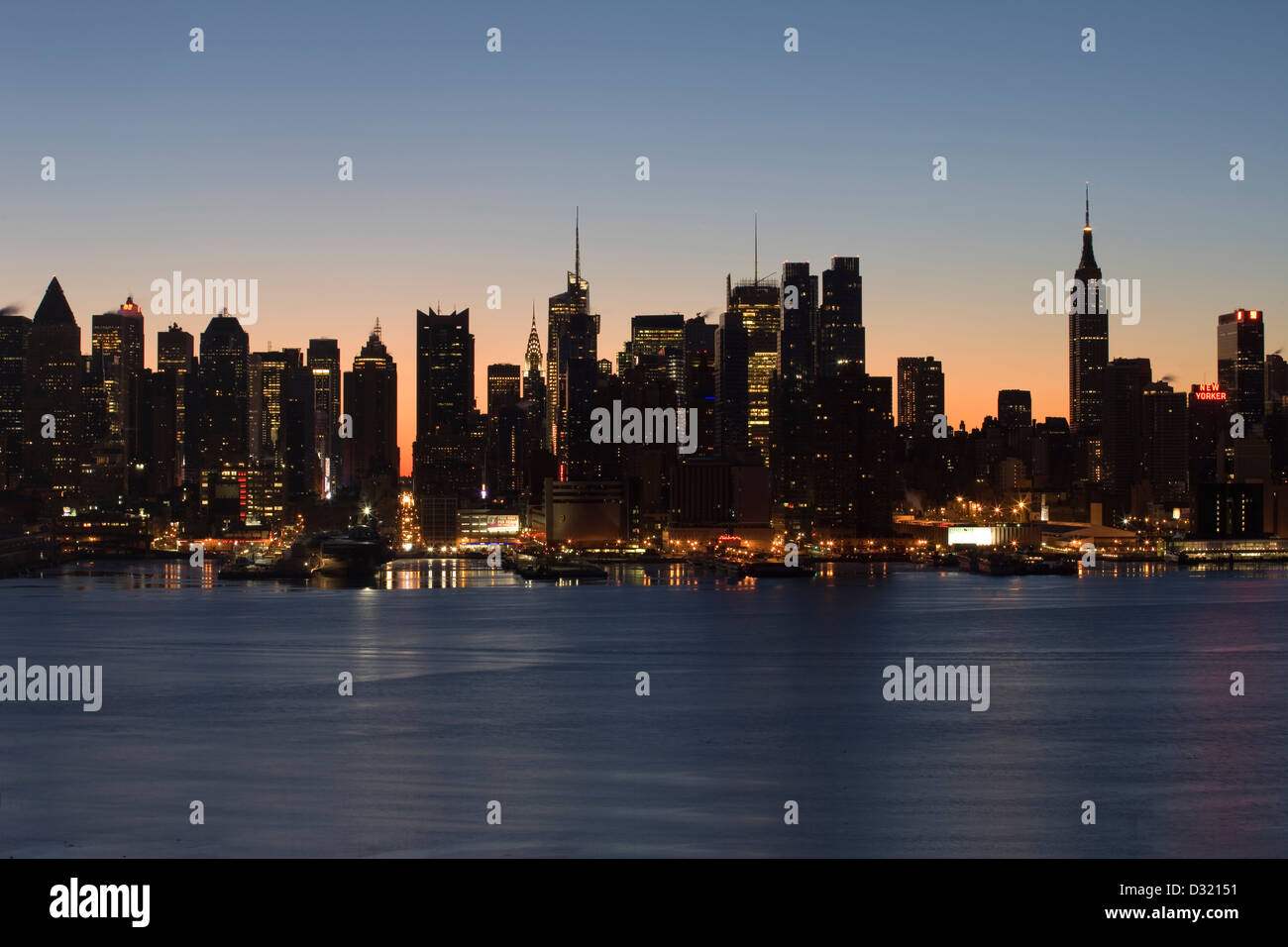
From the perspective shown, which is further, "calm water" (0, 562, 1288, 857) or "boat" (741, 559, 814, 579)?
"boat" (741, 559, 814, 579)

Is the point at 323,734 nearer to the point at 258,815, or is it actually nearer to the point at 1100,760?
the point at 258,815

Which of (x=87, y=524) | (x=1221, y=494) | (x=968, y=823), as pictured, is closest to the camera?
(x=968, y=823)

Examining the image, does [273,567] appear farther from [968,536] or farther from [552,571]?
[968,536]

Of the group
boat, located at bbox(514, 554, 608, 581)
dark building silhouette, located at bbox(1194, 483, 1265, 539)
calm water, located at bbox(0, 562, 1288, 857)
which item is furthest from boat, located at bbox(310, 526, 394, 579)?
dark building silhouette, located at bbox(1194, 483, 1265, 539)

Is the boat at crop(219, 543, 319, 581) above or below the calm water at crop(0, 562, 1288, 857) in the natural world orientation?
below

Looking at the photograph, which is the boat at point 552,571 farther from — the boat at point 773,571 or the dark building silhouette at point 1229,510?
the dark building silhouette at point 1229,510

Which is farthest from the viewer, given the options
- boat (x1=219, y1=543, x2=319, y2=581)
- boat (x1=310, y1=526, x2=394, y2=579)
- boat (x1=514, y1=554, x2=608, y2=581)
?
boat (x1=310, y1=526, x2=394, y2=579)

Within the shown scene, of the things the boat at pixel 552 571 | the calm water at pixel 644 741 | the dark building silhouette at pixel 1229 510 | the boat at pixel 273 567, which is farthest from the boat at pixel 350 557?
the dark building silhouette at pixel 1229 510

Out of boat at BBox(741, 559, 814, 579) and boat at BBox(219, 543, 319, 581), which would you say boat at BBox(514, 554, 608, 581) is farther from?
boat at BBox(219, 543, 319, 581)
